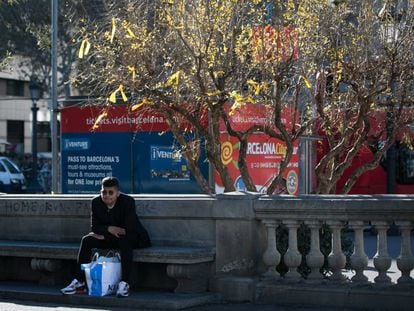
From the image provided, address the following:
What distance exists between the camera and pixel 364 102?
10.9 m

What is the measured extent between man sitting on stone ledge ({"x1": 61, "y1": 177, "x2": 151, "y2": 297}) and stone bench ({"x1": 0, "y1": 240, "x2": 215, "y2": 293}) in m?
0.22

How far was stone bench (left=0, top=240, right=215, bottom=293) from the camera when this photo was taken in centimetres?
→ 909

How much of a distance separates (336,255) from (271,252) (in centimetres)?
77

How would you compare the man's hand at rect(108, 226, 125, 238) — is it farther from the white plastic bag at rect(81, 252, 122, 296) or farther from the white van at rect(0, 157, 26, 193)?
the white van at rect(0, 157, 26, 193)

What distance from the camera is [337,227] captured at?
8.74 m

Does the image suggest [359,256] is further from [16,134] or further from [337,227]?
[16,134]

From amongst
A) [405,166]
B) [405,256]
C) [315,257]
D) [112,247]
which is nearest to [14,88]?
[405,166]

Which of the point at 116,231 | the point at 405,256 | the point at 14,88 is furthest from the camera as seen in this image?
the point at 14,88

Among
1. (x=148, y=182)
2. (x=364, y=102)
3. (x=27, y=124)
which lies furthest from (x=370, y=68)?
(x=27, y=124)

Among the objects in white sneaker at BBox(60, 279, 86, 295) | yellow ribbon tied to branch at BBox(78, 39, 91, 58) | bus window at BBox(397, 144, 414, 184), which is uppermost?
yellow ribbon tied to branch at BBox(78, 39, 91, 58)

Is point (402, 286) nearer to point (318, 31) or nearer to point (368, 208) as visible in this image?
point (368, 208)

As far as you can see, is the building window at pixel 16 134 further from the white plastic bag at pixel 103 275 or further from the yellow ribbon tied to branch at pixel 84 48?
the white plastic bag at pixel 103 275

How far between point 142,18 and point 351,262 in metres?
Answer: 4.78

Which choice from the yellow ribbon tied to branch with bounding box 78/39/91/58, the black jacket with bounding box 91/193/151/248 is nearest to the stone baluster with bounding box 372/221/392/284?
the black jacket with bounding box 91/193/151/248
